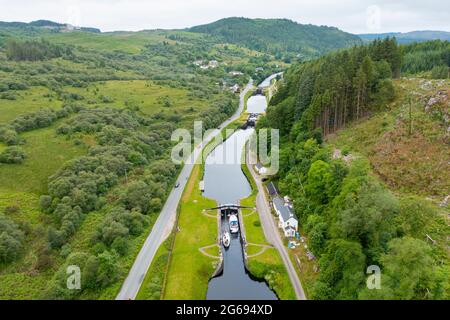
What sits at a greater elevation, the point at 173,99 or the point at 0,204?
the point at 173,99

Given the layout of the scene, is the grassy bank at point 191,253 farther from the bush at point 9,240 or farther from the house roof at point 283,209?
the bush at point 9,240

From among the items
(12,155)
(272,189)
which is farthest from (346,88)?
(12,155)

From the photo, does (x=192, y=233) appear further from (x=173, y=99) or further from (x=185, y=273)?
(x=173, y=99)

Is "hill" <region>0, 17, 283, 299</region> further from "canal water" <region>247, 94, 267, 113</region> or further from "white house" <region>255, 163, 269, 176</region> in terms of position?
"white house" <region>255, 163, 269, 176</region>

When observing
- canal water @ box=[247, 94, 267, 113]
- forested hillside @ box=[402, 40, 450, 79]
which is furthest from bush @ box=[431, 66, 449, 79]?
canal water @ box=[247, 94, 267, 113]
